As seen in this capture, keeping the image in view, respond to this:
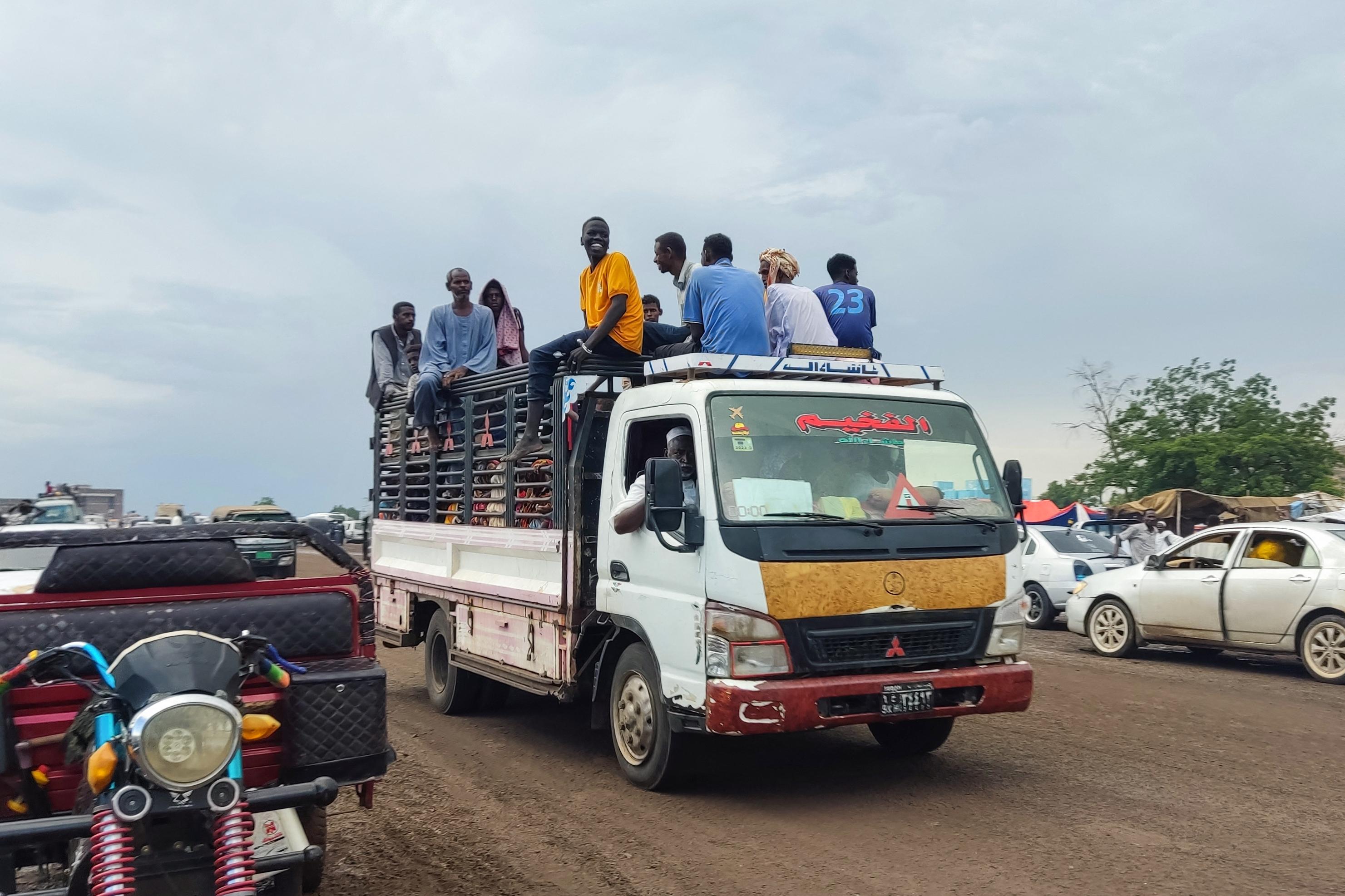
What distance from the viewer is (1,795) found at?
346 centimetres

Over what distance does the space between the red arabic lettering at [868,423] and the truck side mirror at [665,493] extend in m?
0.83

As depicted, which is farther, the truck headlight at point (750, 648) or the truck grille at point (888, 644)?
the truck grille at point (888, 644)


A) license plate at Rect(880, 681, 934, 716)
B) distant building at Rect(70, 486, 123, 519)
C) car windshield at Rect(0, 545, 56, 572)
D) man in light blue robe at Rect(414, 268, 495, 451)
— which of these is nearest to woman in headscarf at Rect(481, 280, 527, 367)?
man in light blue robe at Rect(414, 268, 495, 451)

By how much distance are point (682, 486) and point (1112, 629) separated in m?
8.55

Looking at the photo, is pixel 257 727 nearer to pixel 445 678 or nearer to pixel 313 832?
pixel 313 832

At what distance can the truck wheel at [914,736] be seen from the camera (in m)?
6.97

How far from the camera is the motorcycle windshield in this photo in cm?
324

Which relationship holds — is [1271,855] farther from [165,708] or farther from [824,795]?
[165,708]

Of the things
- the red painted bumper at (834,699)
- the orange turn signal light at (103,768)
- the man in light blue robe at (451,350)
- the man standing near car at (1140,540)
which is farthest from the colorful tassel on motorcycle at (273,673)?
the man standing near car at (1140,540)

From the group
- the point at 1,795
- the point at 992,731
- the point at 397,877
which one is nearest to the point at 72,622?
the point at 1,795

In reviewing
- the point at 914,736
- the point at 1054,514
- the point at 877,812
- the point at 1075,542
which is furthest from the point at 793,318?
the point at 1054,514

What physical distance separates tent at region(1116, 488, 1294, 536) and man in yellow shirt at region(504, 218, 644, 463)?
1862 cm

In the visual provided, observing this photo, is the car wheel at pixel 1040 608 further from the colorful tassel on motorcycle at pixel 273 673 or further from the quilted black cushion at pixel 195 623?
the colorful tassel on motorcycle at pixel 273 673

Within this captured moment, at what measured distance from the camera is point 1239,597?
36.5ft
